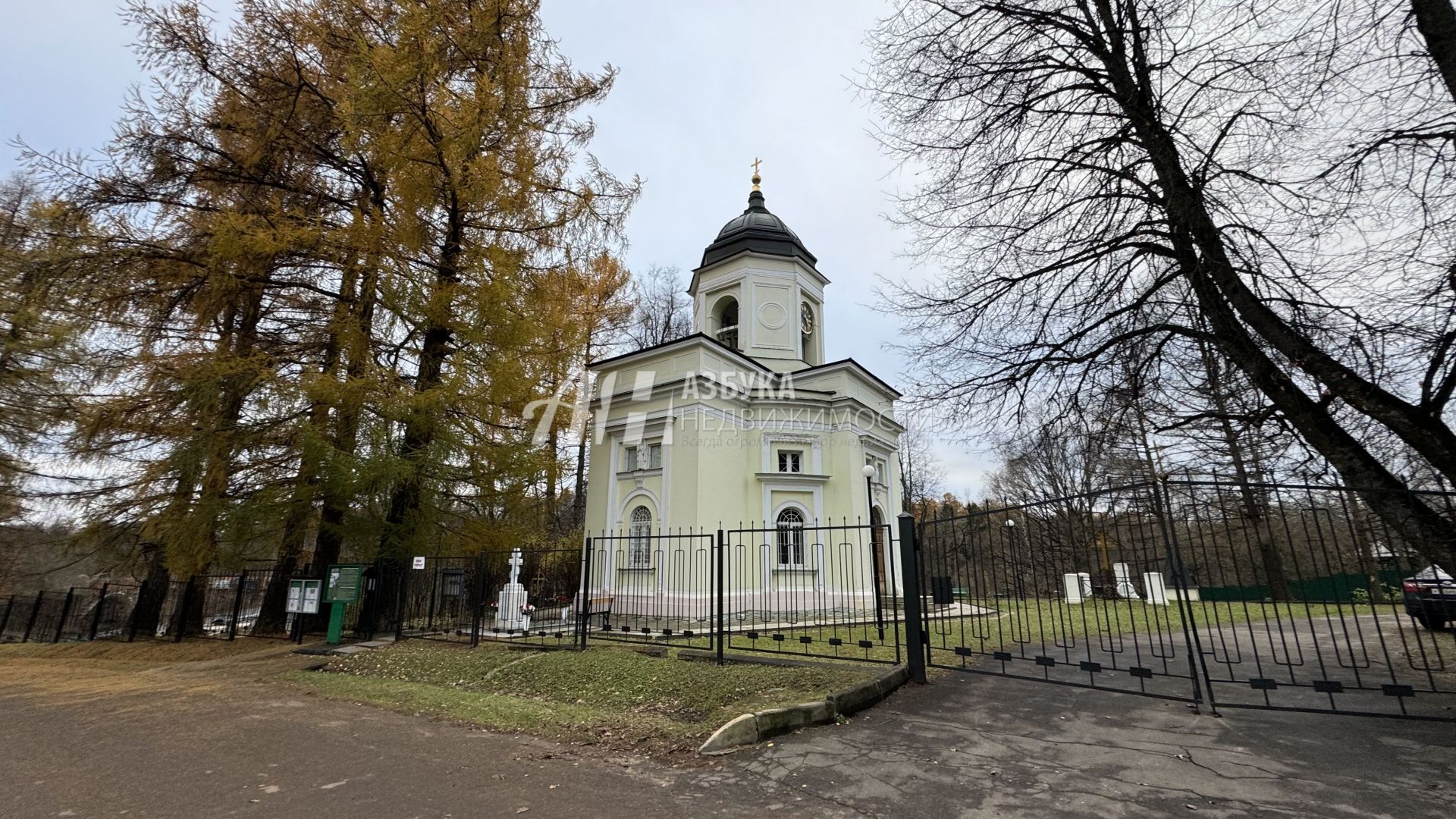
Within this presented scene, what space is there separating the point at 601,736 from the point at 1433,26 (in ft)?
31.0

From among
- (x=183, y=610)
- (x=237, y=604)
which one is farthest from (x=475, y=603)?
(x=183, y=610)

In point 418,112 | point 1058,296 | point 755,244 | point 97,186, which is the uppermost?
point 755,244

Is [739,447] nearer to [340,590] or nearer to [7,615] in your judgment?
[340,590]

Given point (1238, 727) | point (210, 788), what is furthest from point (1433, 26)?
point (210, 788)

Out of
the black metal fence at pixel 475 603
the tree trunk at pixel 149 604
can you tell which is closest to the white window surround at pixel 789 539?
the black metal fence at pixel 475 603

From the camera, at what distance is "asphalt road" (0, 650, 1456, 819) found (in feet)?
12.8

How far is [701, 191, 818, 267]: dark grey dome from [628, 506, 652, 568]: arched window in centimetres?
983

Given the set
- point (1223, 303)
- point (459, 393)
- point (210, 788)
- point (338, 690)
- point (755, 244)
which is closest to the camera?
point (210, 788)

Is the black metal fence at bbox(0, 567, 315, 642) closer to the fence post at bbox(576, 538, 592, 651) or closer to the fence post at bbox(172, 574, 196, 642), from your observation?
the fence post at bbox(172, 574, 196, 642)

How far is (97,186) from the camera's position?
12273 millimetres

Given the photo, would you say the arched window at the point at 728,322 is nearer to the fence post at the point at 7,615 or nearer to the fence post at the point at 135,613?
the fence post at the point at 135,613

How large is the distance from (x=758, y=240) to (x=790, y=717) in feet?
61.6

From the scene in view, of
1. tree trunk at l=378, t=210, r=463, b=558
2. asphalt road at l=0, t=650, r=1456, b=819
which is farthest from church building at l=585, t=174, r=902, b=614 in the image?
asphalt road at l=0, t=650, r=1456, b=819

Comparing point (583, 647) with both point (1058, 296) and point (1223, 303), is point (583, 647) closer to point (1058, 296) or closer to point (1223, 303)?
point (1058, 296)
